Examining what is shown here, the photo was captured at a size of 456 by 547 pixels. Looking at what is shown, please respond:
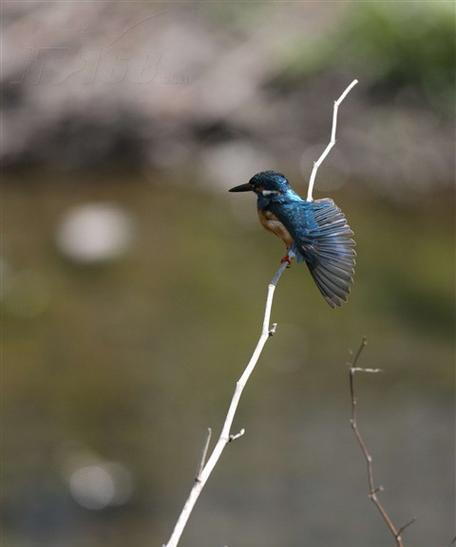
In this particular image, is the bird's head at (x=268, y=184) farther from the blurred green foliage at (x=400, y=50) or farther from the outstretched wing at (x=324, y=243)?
the blurred green foliage at (x=400, y=50)

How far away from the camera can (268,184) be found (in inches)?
119

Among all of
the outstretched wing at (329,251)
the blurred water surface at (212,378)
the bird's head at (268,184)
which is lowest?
the blurred water surface at (212,378)

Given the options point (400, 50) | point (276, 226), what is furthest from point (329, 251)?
point (400, 50)

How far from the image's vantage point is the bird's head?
3.00 metres

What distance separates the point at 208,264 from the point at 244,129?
1.57m

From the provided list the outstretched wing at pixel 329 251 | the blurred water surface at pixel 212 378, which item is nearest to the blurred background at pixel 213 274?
the blurred water surface at pixel 212 378

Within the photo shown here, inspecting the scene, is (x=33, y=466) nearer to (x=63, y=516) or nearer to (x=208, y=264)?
(x=63, y=516)

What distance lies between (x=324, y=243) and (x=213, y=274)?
14.6 feet

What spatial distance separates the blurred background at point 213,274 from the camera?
5.91 meters

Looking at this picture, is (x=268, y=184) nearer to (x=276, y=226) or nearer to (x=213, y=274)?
(x=276, y=226)

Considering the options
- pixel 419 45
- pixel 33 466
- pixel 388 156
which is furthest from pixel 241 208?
pixel 33 466

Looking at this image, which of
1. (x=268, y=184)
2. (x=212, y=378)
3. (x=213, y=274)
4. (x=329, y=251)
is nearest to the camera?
(x=329, y=251)

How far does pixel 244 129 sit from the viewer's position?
867 cm

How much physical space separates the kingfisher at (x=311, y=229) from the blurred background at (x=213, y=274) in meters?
2.82
